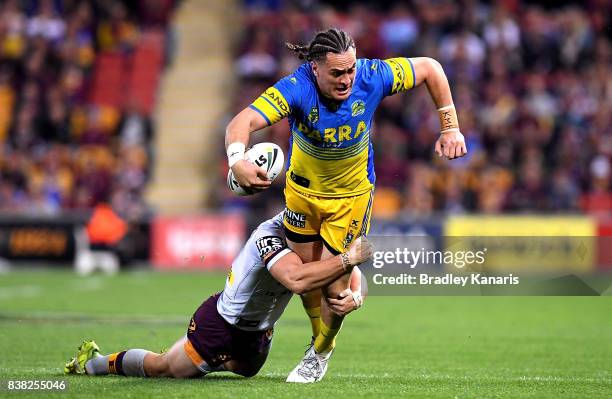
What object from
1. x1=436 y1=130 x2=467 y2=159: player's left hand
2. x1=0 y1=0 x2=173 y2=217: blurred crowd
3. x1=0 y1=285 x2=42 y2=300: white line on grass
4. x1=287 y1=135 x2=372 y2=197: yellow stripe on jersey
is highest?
x1=436 y1=130 x2=467 y2=159: player's left hand

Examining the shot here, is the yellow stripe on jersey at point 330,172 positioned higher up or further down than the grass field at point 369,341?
higher up

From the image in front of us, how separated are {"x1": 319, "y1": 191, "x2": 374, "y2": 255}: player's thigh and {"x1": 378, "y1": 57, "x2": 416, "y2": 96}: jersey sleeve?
832 mm

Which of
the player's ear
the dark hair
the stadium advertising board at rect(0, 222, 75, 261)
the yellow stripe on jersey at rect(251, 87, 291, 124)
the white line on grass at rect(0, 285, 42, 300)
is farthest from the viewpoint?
the stadium advertising board at rect(0, 222, 75, 261)

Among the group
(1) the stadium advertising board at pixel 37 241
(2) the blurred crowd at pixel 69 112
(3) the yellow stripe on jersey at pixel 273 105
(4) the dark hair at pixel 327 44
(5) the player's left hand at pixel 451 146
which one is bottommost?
(1) the stadium advertising board at pixel 37 241

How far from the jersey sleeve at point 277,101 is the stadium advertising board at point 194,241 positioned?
14.4 metres

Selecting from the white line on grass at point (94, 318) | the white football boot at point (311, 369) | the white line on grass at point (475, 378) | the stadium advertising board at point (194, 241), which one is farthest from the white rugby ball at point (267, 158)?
the stadium advertising board at point (194, 241)

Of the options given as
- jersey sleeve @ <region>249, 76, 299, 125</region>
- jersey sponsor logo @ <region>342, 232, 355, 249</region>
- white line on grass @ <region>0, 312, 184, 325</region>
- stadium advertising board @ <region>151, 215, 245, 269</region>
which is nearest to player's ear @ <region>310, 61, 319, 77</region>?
jersey sleeve @ <region>249, 76, 299, 125</region>

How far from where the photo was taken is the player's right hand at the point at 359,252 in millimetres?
7273

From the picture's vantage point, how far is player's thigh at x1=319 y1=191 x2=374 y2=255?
7.93m

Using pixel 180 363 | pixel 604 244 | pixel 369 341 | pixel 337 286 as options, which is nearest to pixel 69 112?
pixel 604 244

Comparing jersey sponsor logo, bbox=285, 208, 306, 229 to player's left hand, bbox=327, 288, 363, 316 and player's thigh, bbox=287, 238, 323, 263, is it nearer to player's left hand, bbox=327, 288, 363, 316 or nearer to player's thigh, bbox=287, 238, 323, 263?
player's thigh, bbox=287, 238, 323, 263

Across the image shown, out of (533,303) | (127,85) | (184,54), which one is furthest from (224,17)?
(533,303)

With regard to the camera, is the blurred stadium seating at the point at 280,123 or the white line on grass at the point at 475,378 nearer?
the white line on grass at the point at 475,378

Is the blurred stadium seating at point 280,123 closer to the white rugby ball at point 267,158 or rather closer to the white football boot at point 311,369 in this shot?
the white football boot at point 311,369
